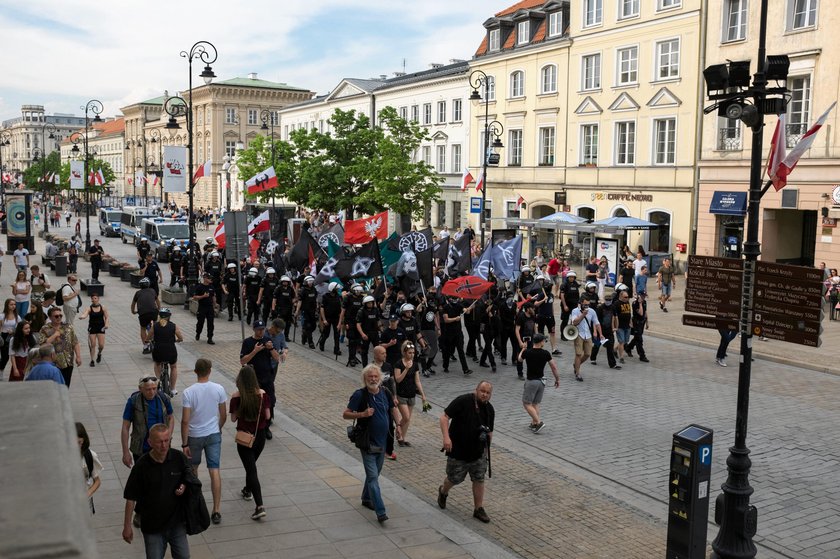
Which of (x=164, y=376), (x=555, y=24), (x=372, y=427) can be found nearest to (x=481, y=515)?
(x=372, y=427)

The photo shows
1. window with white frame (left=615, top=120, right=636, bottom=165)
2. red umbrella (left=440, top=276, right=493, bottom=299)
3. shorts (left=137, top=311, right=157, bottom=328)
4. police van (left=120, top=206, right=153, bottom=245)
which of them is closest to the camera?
shorts (left=137, top=311, right=157, bottom=328)

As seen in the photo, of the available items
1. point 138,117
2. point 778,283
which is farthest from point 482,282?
point 138,117

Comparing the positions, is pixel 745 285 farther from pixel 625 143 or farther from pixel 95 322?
pixel 625 143

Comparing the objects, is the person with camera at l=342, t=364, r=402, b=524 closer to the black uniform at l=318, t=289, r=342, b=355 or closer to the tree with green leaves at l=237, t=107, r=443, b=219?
the black uniform at l=318, t=289, r=342, b=355

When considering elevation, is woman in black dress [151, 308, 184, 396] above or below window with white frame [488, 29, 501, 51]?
below

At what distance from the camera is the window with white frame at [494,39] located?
47.8m

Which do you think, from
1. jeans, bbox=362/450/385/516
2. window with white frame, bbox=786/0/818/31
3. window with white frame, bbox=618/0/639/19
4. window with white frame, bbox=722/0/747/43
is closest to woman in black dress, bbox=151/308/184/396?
jeans, bbox=362/450/385/516

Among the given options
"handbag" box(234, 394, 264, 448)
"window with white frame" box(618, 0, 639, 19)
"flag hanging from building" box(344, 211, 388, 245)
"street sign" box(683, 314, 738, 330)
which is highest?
"window with white frame" box(618, 0, 639, 19)

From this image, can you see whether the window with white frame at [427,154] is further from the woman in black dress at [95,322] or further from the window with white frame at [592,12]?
the woman in black dress at [95,322]

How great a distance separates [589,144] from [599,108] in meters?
1.91

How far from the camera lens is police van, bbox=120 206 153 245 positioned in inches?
2208

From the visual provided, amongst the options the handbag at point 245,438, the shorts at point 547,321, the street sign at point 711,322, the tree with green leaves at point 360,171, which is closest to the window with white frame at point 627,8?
the tree with green leaves at point 360,171

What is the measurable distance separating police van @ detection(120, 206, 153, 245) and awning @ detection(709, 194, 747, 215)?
120 feet

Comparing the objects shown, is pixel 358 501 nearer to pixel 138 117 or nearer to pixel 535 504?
pixel 535 504
